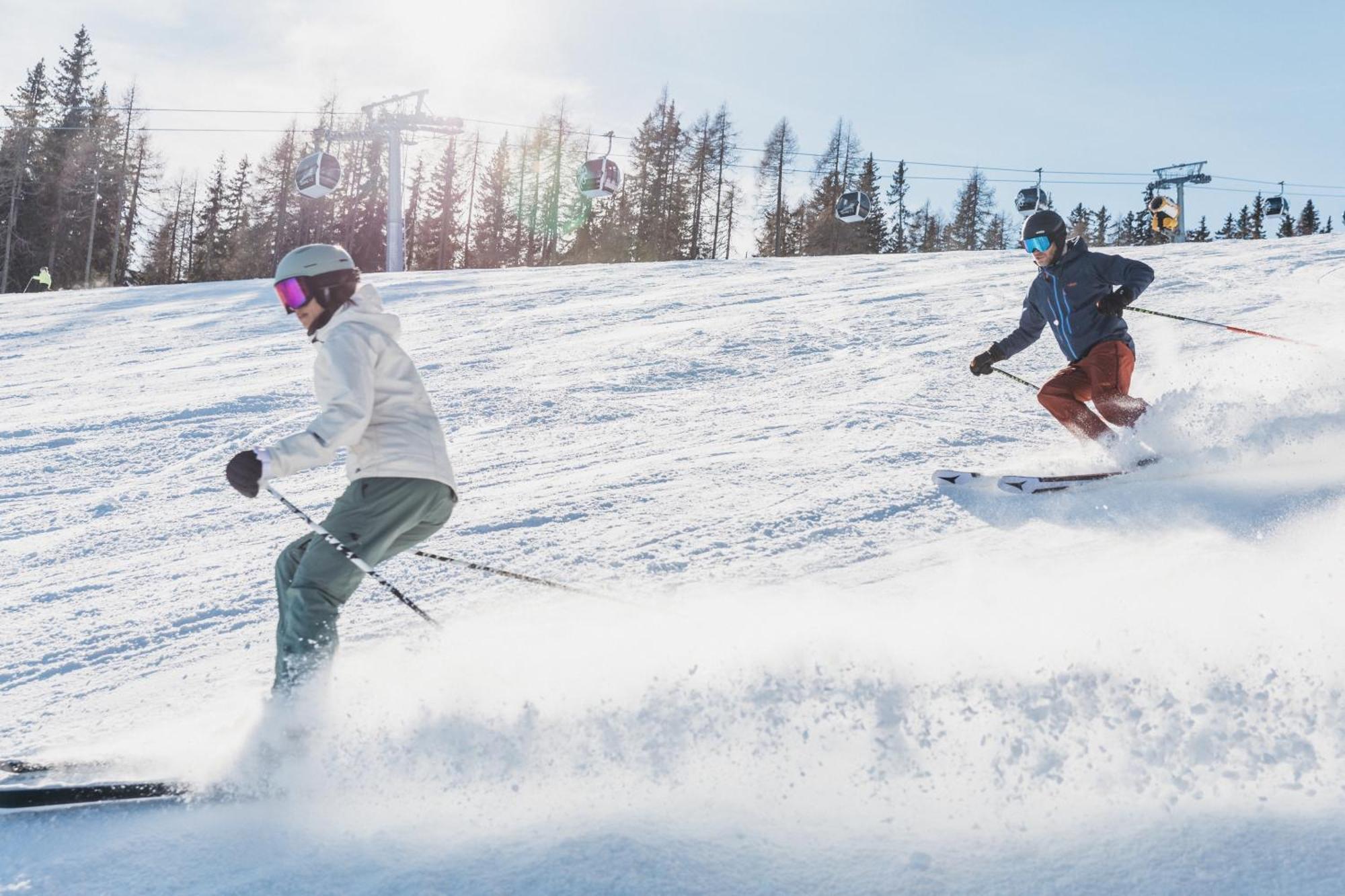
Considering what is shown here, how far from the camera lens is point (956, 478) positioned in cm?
556

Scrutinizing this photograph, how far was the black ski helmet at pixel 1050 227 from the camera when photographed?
18.7 ft

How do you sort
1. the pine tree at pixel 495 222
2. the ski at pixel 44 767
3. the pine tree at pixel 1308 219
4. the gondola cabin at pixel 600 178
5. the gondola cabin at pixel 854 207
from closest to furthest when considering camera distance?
the ski at pixel 44 767
the gondola cabin at pixel 600 178
the gondola cabin at pixel 854 207
the pine tree at pixel 495 222
the pine tree at pixel 1308 219

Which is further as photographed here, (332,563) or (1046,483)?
(1046,483)

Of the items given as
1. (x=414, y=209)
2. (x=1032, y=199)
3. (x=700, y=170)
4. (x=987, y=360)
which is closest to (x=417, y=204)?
(x=414, y=209)

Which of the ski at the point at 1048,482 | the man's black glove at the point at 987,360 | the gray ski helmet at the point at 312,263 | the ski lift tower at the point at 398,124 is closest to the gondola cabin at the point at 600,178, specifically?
the ski lift tower at the point at 398,124

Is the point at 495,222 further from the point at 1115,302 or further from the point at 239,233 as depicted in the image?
the point at 1115,302

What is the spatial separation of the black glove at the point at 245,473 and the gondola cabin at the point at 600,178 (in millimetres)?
26266

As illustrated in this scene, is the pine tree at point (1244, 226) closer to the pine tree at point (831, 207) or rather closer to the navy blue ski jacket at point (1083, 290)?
the pine tree at point (831, 207)

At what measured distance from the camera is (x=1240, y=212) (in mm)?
83250

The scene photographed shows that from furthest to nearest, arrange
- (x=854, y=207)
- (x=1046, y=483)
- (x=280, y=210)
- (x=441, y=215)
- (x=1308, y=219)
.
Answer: (x=1308, y=219) < (x=441, y=215) < (x=280, y=210) < (x=854, y=207) < (x=1046, y=483)

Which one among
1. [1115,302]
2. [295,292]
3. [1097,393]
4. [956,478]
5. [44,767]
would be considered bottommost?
[44,767]

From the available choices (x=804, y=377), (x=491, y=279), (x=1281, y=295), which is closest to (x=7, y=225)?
(x=491, y=279)

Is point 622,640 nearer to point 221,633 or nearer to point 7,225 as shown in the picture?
point 221,633

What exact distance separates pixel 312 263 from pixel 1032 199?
111 feet
